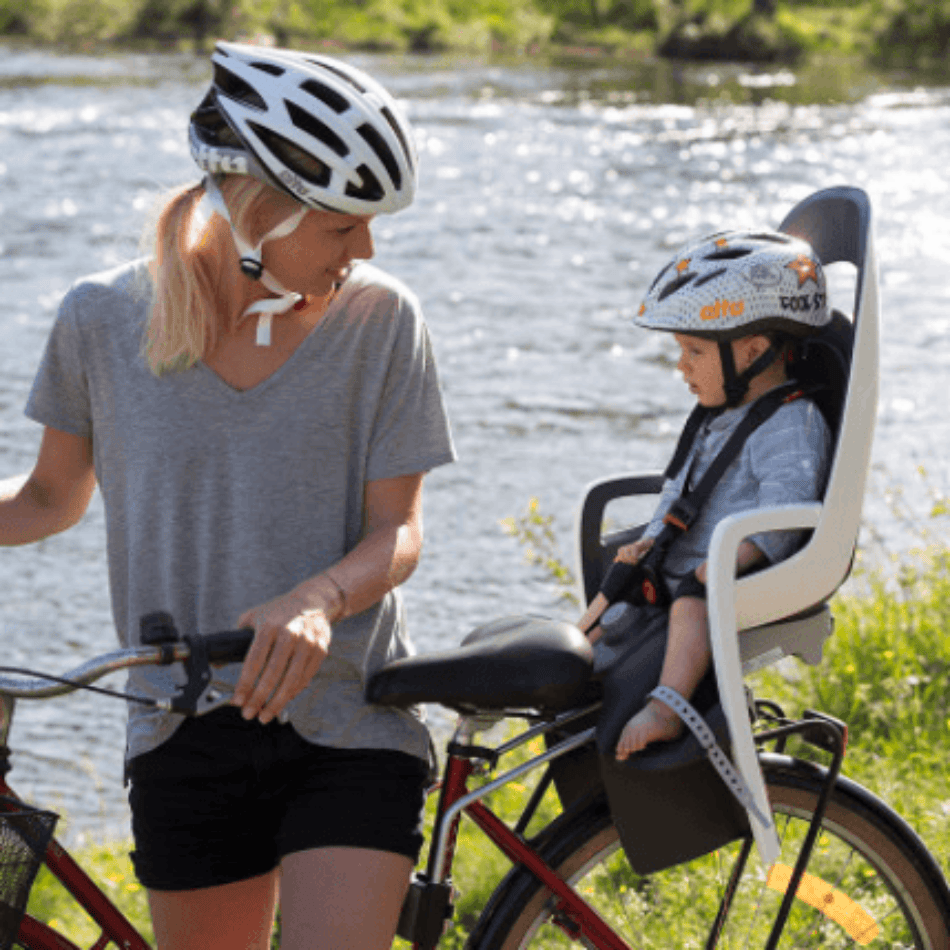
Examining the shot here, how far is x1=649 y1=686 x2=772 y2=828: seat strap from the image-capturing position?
240 centimetres

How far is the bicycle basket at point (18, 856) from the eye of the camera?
2.02 meters

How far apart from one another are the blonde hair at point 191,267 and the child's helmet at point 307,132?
5 cm

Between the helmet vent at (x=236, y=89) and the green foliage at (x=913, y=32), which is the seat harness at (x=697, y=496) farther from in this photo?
the green foliage at (x=913, y=32)

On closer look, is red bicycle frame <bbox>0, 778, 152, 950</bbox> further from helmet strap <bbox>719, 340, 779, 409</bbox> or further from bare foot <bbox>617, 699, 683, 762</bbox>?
helmet strap <bbox>719, 340, 779, 409</bbox>

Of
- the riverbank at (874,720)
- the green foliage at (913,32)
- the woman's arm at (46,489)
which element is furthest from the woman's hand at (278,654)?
the green foliage at (913,32)

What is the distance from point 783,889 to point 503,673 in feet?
2.96

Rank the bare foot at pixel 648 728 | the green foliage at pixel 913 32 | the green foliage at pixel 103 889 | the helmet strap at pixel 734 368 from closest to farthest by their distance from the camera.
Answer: the bare foot at pixel 648 728 < the helmet strap at pixel 734 368 < the green foliage at pixel 103 889 < the green foliage at pixel 913 32

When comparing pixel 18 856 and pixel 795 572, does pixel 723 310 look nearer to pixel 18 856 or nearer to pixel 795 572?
pixel 795 572

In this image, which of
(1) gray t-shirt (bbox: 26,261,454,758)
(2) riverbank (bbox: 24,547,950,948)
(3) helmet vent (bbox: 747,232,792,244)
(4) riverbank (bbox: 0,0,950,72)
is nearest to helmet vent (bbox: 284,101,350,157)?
(1) gray t-shirt (bbox: 26,261,454,758)

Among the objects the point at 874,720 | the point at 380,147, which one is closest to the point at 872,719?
the point at 874,720

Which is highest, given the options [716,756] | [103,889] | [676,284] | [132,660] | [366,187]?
[366,187]

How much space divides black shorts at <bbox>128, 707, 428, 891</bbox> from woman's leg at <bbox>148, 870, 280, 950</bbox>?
0.09ft

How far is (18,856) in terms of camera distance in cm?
203

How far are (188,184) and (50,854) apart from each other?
0.99 meters
